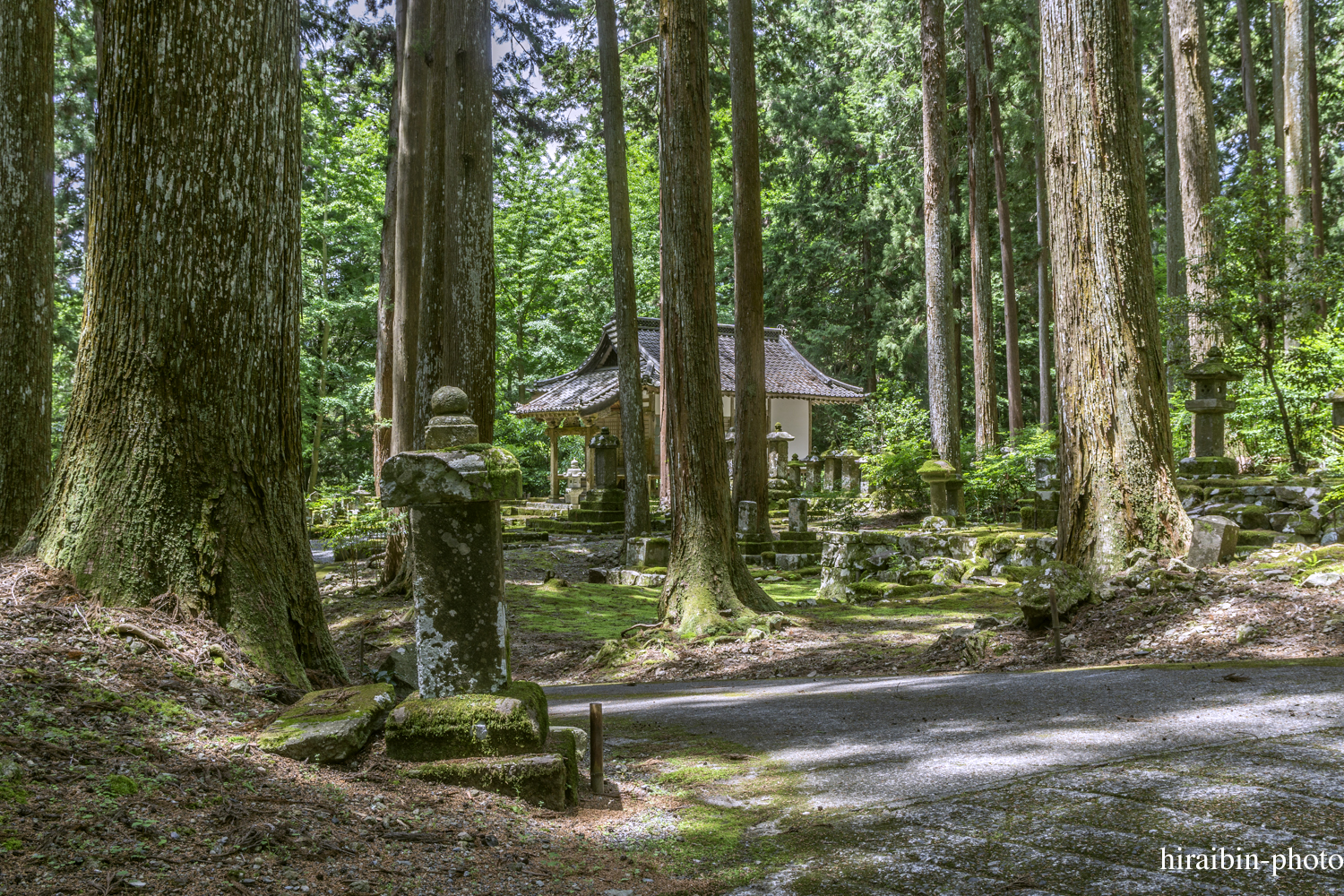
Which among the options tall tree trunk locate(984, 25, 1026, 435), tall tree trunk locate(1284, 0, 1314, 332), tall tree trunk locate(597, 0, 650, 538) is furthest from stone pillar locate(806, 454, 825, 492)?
tall tree trunk locate(1284, 0, 1314, 332)

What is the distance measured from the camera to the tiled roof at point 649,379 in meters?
27.3

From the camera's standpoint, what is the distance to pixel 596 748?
3.68 m

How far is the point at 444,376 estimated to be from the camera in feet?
30.4

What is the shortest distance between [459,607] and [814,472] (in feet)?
85.8

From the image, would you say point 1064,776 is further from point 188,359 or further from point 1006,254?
point 1006,254

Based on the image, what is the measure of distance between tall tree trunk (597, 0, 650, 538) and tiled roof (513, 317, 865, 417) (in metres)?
8.42

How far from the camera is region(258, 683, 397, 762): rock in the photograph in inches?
125

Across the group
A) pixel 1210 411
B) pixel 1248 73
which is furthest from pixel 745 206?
pixel 1248 73

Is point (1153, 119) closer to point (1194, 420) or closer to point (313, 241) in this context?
point (1194, 420)

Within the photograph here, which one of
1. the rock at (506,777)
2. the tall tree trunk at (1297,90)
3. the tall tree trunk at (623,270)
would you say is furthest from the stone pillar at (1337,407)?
the rock at (506,777)

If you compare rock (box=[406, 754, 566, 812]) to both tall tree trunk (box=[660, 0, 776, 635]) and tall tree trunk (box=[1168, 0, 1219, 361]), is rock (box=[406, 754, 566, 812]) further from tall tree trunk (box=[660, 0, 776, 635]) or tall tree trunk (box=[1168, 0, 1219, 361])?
tall tree trunk (box=[1168, 0, 1219, 361])

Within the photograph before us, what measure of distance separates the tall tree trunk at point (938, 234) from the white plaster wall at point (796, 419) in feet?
45.0

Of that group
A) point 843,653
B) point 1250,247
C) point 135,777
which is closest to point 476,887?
point 135,777

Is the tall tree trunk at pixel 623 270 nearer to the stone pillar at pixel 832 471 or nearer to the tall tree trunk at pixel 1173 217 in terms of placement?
the tall tree trunk at pixel 1173 217
